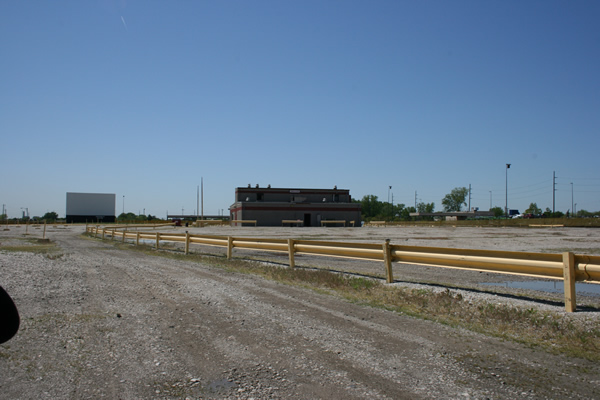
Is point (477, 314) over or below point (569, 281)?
below

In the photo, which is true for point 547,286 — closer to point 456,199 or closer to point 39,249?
point 39,249

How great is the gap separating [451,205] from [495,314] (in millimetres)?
183997

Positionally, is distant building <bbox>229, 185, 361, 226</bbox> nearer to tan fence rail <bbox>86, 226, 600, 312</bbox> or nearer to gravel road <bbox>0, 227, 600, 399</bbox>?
tan fence rail <bbox>86, 226, 600, 312</bbox>

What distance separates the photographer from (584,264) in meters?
7.50

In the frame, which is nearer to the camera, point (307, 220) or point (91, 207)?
point (307, 220)

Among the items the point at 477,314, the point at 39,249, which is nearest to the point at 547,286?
the point at 477,314

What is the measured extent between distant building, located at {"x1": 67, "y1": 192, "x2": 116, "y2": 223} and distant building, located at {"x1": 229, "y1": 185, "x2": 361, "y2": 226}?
50.2 m

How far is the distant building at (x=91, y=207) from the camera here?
113m

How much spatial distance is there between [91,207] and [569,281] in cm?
12255

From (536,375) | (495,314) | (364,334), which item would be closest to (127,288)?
(364,334)

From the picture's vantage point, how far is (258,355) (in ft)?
17.3

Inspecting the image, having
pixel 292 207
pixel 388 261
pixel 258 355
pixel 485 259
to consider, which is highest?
pixel 292 207

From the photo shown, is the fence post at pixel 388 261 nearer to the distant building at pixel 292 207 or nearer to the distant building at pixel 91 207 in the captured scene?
the distant building at pixel 292 207

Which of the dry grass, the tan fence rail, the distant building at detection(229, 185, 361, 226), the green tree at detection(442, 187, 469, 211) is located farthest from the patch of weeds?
the green tree at detection(442, 187, 469, 211)
